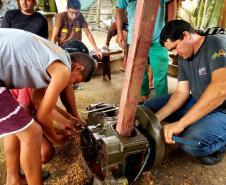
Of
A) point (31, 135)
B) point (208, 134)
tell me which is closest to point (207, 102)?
point (208, 134)

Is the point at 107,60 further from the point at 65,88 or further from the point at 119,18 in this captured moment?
the point at 65,88

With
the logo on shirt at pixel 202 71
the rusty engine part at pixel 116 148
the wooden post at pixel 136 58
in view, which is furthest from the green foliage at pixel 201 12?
the wooden post at pixel 136 58

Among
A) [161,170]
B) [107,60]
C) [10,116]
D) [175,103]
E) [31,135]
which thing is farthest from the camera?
[107,60]

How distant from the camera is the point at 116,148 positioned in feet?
5.34

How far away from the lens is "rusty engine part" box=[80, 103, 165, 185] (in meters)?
1.64

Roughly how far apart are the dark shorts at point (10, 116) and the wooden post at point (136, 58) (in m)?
0.61

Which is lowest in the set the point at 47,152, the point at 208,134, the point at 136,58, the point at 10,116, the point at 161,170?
the point at 161,170

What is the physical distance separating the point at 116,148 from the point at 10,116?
68cm

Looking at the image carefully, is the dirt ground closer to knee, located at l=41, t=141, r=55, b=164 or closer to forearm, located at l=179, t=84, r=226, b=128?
knee, located at l=41, t=141, r=55, b=164

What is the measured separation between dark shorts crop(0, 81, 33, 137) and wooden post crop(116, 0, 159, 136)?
61 centimetres

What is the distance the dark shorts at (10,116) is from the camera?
1.58 metres

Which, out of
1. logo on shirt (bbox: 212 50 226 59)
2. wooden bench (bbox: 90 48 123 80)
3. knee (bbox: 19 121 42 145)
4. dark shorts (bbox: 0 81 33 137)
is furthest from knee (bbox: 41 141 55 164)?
wooden bench (bbox: 90 48 123 80)

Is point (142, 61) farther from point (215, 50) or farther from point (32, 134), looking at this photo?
point (215, 50)

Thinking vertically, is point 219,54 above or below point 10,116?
above
